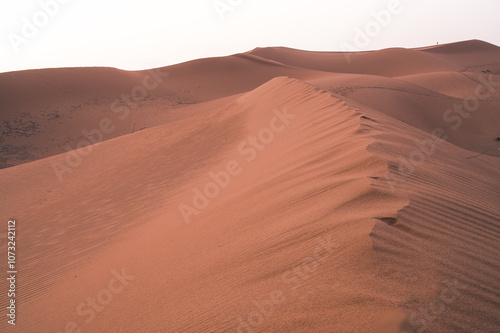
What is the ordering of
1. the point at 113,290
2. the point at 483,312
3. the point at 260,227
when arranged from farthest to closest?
the point at 113,290
the point at 260,227
the point at 483,312

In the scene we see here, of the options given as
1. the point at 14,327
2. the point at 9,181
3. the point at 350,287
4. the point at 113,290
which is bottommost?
the point at 14,327

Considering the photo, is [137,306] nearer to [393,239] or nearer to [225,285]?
[225,285]

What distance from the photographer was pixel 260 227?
3539 mm

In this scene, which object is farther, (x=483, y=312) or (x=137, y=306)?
Answer: (x=137, y=306)

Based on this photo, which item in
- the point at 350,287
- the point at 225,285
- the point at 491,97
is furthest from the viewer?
the point at 491,97

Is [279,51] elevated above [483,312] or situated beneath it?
elevated above

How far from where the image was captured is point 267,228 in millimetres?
3428

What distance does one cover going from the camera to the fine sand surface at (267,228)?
222 centimetres

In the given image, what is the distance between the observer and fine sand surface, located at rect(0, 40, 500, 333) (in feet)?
7.29

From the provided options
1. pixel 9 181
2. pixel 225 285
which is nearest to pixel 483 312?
pixel 225 285

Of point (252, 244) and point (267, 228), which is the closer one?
point (252, 244)

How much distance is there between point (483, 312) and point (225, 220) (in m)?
2.57

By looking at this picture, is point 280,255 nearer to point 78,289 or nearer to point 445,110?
point 78,289

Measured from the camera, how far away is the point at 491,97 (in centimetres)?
1540
